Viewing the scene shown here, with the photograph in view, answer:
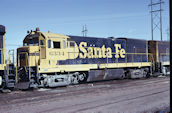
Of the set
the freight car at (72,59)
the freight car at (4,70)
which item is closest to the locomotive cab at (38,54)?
the freight car at (72,59)

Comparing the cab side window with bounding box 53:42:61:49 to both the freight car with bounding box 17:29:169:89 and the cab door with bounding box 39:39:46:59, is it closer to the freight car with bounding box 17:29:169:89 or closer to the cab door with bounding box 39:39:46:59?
the freight car with bounding box 17:29:169:89

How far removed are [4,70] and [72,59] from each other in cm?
450

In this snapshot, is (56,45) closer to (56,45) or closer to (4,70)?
(56,45)

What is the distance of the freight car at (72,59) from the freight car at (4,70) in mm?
438

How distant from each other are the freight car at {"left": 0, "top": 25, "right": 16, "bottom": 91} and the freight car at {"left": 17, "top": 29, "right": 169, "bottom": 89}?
0.44m

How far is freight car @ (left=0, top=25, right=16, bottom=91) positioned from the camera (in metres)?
11.5

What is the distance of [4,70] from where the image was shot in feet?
37.9

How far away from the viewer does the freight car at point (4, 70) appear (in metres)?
11.5

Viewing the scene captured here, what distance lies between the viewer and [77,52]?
570 inches

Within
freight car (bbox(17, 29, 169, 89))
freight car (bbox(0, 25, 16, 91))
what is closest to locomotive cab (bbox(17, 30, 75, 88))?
freight car (bbox(17, 29, 169, 89))

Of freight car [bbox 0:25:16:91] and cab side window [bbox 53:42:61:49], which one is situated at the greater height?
cab side window [bbox 53:42:61:49]

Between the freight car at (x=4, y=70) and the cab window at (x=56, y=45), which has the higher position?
the cab window at (x=56, y=45)

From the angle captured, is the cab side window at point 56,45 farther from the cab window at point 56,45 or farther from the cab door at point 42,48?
the cab door at point 42,48

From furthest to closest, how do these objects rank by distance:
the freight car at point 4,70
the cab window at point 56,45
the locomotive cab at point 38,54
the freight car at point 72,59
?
1. the cab window at point 56,45
2. the freight car at point 72,59
3. the locomotive cab at point 38,54
4. the freight car at point 4,70
